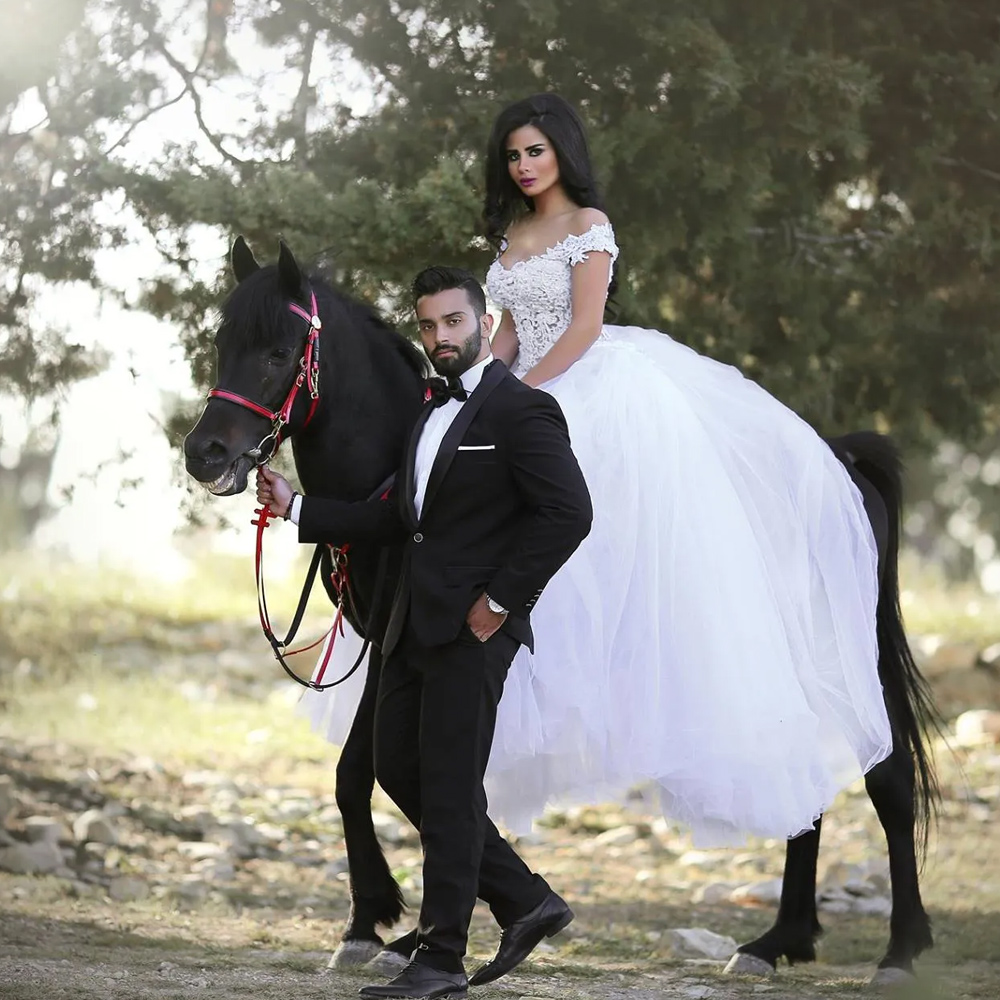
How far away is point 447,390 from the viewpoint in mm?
3803

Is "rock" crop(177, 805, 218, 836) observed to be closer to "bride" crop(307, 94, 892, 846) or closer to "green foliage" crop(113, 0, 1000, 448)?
"green foliage" crop(113, 0, 1000, 448)

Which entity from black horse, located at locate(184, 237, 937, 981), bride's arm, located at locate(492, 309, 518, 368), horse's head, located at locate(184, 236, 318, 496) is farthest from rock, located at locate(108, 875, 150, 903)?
horse's head, located at locate(184, 236, 318, 496)

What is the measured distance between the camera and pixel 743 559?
14.3ft

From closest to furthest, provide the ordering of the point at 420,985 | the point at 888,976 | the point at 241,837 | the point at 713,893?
the point at 420,985, the point at 888,976, the point at 713,893, the point at 241,837

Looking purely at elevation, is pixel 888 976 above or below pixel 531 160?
below

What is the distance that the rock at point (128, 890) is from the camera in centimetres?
621

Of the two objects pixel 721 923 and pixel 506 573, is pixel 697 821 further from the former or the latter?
pixel 721 923

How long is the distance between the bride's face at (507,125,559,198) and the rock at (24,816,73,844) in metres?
4.01

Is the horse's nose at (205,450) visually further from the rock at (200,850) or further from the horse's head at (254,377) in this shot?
the rock at (200,850)

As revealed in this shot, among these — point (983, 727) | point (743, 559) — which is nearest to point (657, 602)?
point (743, 559)

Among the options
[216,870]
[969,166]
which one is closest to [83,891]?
[216,870]

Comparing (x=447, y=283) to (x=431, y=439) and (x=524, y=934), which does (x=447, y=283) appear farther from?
(x=524, y=934)

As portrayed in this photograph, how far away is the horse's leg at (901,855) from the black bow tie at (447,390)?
233cm

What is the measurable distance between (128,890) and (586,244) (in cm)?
366
